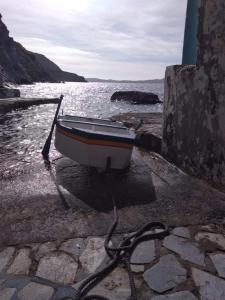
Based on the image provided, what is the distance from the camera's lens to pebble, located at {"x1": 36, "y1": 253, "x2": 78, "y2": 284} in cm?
375

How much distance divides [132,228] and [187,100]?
3.57 meters

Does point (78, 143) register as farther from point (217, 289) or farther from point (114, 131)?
point (217, 289)

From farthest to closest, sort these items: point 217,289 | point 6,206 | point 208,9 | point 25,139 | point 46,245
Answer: point 25,139 → point 208,9 → point 6,206 → point 46,245 → point 217,289

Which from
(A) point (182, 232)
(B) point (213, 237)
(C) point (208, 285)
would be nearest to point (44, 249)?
(A) point (182, 232)

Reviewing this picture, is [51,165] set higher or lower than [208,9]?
lower

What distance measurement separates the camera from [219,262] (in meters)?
4.03

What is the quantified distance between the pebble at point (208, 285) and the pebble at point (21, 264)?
6.20 feet

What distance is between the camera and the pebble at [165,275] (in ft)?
11.8

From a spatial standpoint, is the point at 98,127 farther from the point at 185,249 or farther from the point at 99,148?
the point at 185,249

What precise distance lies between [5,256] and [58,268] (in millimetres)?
758

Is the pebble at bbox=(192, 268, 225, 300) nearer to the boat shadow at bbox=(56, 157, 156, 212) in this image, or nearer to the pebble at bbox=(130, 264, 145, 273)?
the pebble at bbox=(130, 264, 145, 273)

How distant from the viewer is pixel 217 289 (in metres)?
3.54

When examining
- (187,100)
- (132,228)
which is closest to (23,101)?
(187,100)

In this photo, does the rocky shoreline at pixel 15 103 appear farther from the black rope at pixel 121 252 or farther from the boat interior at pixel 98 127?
the black rope at pixel 121 252
